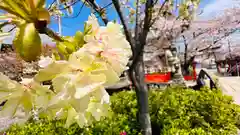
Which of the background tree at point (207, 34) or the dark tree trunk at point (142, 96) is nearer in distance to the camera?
the dark tree trunk at point (142, 96)

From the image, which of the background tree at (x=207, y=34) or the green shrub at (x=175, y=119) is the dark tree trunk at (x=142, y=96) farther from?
the background tree at (x=207, y=34)

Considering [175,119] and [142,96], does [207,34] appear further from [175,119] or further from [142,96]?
[142,96]

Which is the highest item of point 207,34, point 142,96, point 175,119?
point 142,96

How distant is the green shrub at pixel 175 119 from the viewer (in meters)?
3.01

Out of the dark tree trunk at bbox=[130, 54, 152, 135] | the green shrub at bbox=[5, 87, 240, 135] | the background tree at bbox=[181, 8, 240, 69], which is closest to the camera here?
the dark tree trunk at bbox=[130, 54, 152, 135]

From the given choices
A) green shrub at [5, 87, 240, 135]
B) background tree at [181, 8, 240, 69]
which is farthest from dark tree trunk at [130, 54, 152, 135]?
background tree at [181, 8, 240, 69]

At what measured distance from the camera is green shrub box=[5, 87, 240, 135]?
119 inches

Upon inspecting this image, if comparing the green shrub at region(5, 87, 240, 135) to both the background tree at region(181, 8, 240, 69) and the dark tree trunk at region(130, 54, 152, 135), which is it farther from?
the background tree at region(181, 8, 240, 69)

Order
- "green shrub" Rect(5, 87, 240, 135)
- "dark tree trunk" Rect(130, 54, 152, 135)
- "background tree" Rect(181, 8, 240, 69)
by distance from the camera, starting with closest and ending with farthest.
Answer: "dark tree trunk" Rect(130, 54, 152, 135) → "green shrub" Rect(5, 87, 240, 135) → "background tree" Rect(181, 8, 240, 69)

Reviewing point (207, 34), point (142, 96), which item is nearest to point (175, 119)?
point (142, 96)

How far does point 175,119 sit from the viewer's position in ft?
10.3

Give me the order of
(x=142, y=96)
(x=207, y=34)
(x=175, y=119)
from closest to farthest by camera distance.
A: (x=142, y=96) → (x=175, y=119) → (x=207, y=34)

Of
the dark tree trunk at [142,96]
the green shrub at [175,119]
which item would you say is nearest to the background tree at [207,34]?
the green shrub at [175,119]

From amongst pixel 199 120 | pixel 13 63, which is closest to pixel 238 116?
pixel 199 120
